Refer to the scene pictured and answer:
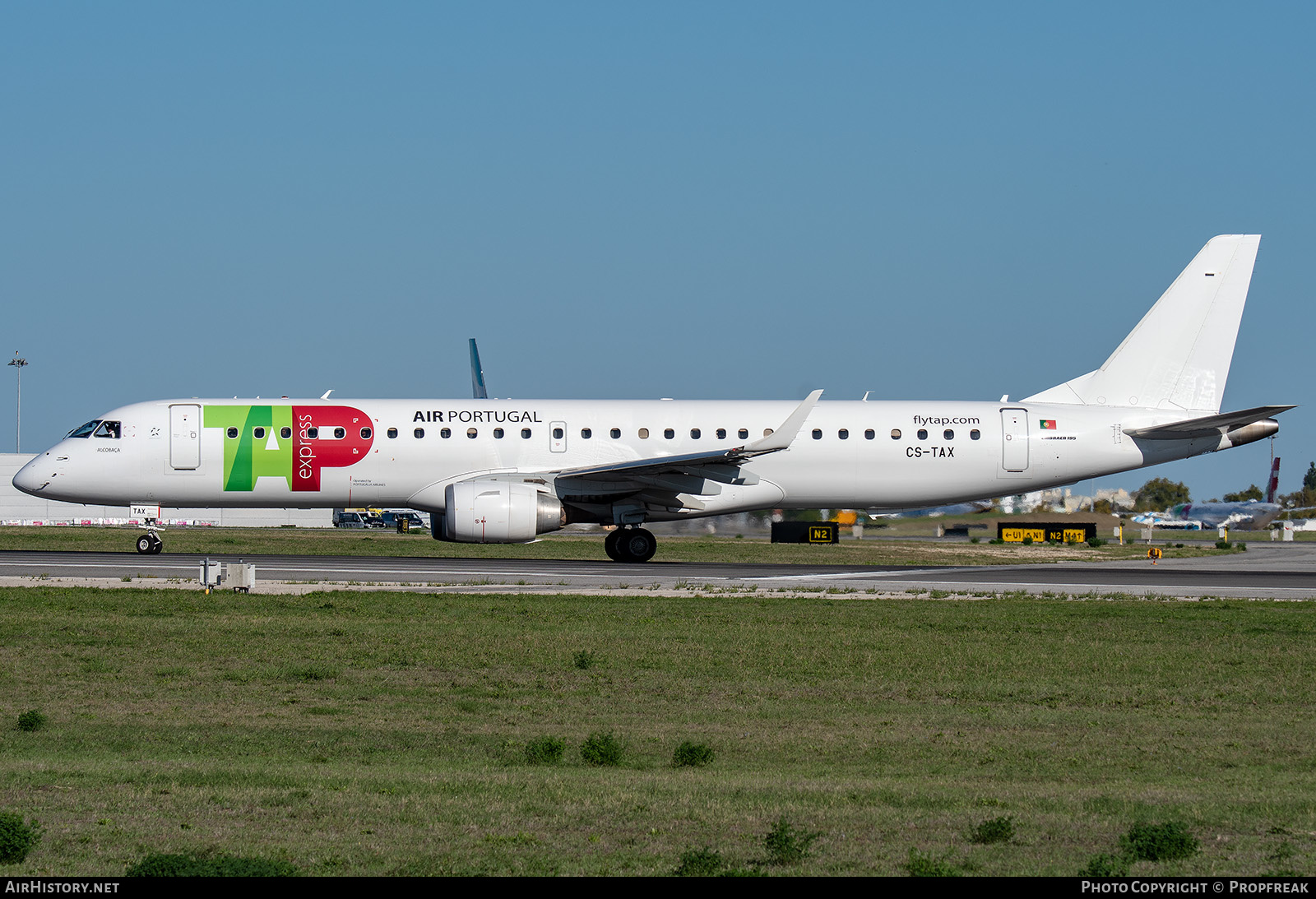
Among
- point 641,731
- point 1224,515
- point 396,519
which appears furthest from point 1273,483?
point 641,731

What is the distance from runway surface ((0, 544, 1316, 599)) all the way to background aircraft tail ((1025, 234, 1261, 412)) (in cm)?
475

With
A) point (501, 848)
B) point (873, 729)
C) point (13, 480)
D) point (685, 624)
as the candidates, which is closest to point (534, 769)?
point (501, 848)

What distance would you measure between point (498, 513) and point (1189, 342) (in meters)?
19.1

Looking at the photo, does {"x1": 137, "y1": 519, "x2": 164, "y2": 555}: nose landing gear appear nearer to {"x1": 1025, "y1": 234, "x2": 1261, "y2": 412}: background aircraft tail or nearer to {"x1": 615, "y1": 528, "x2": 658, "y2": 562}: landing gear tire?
{"x1": 615, "y1": 528, "x2": 658, "y2": 562}: landing gear tire

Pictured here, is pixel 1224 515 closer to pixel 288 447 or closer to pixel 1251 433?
pixel 1251 433

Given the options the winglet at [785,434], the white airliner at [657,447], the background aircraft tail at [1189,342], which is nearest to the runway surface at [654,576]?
the white airliner at [657,447]

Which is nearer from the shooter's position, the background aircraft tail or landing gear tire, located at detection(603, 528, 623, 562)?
landing gear tire, located at detection(603, 528, 623, 562)

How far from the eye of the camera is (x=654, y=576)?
28906 millimetres

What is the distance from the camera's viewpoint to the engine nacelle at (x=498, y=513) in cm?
3077

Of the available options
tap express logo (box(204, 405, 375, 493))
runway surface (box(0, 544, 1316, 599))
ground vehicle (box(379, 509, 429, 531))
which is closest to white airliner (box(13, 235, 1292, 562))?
tap express logo (box(204, 405, 375, 493))

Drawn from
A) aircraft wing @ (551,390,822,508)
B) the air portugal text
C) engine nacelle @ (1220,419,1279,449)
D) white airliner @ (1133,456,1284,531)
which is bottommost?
white airliner @ (1133,456,1284,531)

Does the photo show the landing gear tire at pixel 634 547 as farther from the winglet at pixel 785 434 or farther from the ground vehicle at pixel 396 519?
the ground vehicle at pixel 396 519

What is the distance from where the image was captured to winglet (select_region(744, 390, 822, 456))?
31156 millimetres

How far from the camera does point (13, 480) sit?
33.6m
